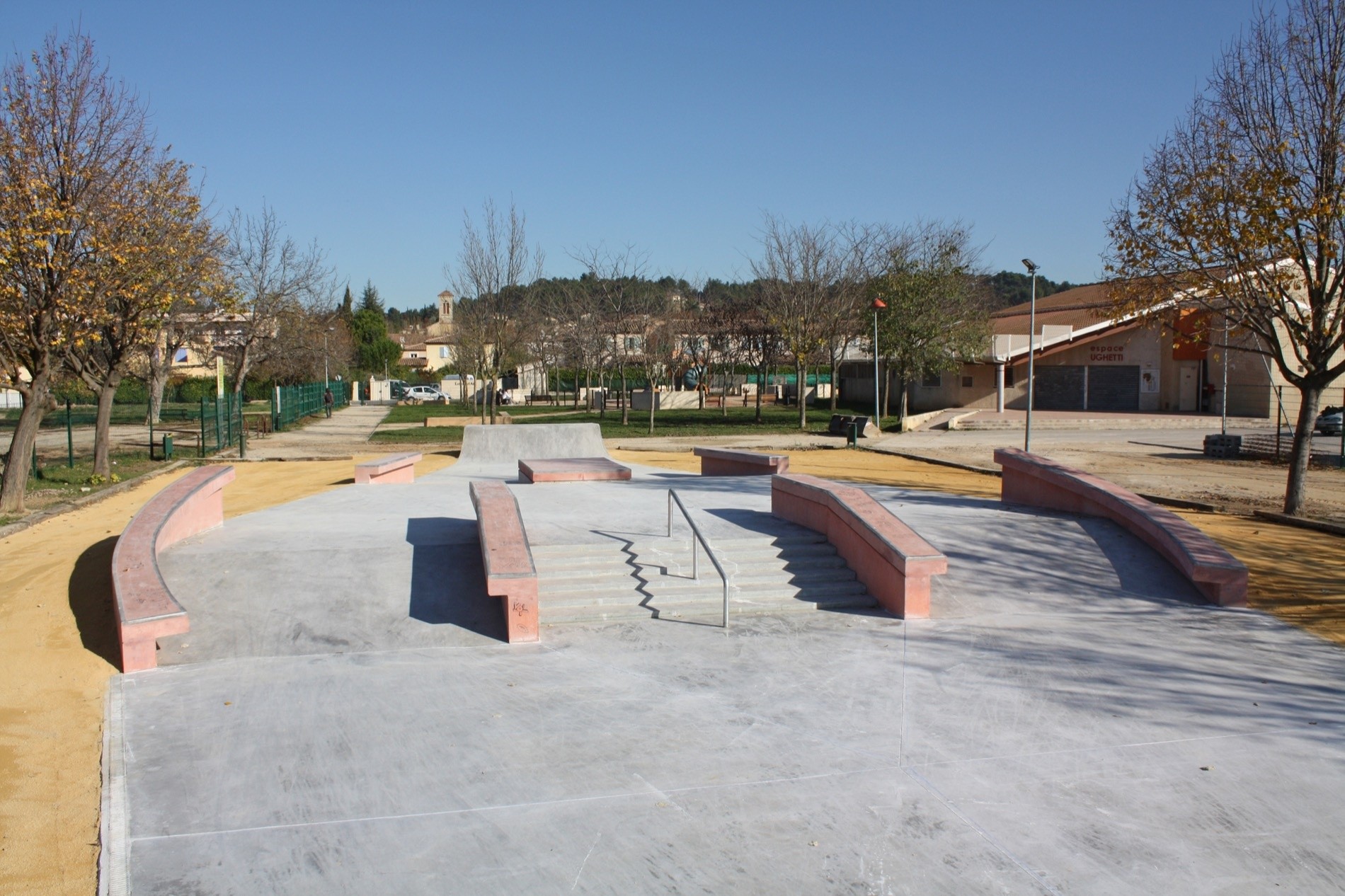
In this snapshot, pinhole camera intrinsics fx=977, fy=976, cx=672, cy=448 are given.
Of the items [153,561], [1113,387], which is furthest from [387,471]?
[1113,387]

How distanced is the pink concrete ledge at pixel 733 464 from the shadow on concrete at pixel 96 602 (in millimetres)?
10031

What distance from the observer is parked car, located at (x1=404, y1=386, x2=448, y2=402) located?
225 feet

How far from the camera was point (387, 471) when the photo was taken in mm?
16859

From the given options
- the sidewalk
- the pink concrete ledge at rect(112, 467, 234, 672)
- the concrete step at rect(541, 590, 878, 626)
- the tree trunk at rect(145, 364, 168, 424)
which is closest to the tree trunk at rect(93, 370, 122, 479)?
the tree trunk at rect(145, 364, 168, 424)

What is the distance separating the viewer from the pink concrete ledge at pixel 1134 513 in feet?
32.5

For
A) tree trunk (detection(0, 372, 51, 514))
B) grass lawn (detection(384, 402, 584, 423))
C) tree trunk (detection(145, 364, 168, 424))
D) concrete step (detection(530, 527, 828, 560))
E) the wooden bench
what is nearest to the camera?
concrete step (detection(530, 527, 828, 560))

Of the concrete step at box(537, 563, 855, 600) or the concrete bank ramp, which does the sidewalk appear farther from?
the concrete step at box(537, 563, 855, 600)

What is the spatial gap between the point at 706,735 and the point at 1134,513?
754 cm

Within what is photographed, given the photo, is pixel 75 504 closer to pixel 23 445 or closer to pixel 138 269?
pixel 23 445

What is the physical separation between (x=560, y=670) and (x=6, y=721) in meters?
3.90

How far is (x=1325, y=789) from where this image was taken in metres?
5.76

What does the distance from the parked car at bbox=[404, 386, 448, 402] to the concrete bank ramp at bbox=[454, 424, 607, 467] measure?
47869 mm

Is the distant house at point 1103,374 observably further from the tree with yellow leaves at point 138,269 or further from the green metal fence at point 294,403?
the tree with yellow leaves at point 138,269

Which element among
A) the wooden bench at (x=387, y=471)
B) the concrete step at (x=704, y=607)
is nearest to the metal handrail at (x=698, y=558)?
the concrete step at (x=704, y=607)
